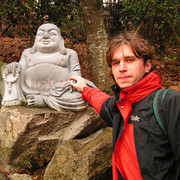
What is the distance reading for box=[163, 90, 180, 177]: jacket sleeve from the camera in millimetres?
1182

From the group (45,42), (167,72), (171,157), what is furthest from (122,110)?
(167,72)

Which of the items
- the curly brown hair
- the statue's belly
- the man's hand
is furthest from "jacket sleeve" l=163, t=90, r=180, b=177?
the statue's belly

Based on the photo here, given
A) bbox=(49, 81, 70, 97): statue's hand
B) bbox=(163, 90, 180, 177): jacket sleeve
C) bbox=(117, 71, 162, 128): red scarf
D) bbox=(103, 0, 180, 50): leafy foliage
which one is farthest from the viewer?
bbox=(103, 0, 180, 50): leafy foliage

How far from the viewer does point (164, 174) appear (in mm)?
1261

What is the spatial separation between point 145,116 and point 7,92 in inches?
77.7

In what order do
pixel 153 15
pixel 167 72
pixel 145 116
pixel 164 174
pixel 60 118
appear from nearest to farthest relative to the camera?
pixel 164 174
pixel 145 116
pixel 60 118
pixel 153 15
pixel 167 72

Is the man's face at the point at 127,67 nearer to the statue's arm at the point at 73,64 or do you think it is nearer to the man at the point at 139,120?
the man at the point at 139,120

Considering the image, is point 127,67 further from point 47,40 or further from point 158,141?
point 47,40

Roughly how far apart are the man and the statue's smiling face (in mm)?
1539

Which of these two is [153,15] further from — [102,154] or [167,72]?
[102,154]

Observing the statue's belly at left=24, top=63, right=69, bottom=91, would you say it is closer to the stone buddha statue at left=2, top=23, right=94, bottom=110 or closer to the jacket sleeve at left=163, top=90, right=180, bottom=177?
the stone buddha statue at left=2, top=23, right=94, bottom=110

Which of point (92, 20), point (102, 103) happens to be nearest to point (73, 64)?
point (102, 103)

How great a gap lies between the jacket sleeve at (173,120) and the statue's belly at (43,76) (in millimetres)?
1859

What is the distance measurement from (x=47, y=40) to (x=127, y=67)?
182cm
